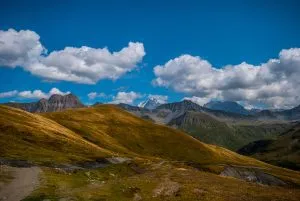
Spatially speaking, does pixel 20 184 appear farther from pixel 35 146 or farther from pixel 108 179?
pixel 35 146

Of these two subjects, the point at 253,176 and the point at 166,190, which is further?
the point at 253,176

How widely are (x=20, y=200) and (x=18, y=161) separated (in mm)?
42473

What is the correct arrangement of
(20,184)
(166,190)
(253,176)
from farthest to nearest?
(253,176) < (166,190) < (20,184)

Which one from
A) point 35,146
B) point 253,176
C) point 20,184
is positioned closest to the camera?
point 20,184

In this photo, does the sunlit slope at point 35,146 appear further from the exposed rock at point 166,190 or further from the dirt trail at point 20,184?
the exposed rock at point 166,190

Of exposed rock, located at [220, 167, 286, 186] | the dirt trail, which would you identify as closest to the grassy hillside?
the dirt trail

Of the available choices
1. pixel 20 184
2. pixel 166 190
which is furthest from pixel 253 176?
pixel 20 184

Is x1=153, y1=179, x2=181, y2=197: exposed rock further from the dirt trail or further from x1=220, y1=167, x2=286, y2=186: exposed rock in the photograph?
x1=220, y1=167, x2=286, y2=186: exposed rock

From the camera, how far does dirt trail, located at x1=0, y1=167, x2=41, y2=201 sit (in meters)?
45.7

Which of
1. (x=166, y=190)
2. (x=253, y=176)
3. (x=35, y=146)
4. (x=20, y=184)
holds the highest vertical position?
(x=35, y=146)

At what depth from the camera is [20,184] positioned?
2201 inches

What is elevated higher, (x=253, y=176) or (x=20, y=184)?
(x=253, y=176)

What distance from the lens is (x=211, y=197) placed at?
5188 centimetres

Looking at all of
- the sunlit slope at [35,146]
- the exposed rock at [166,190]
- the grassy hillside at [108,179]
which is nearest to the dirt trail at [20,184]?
the grassy hillside at [108,179]
